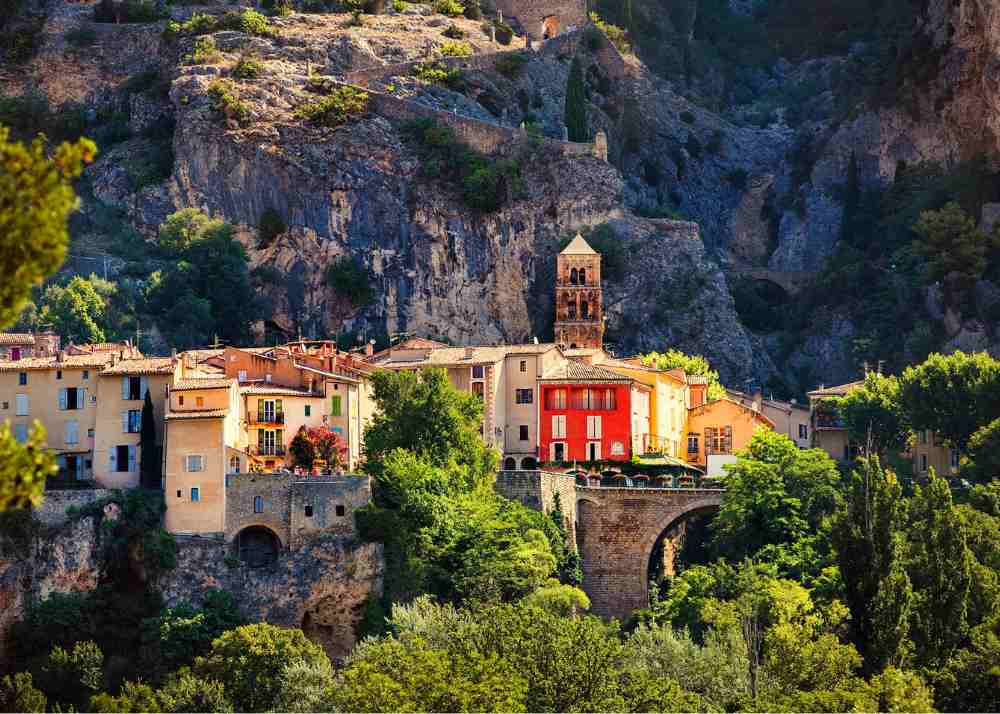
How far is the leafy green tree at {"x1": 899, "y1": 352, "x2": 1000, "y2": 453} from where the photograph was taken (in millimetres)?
99125

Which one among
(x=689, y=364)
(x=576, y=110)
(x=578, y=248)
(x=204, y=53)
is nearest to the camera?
(x=689, y=364)

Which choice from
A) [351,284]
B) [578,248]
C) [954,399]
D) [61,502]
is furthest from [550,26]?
[61,502]

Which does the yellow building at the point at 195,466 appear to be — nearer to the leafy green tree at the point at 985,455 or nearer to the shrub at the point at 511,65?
the leafy green tree at the point at 985,455

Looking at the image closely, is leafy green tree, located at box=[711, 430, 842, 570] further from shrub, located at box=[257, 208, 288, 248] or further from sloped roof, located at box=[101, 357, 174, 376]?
shrub, located at box=[257, 208, 288, 248]

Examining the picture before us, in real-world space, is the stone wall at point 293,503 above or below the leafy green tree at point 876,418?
below

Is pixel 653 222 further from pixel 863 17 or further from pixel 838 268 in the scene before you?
pixel 863 17

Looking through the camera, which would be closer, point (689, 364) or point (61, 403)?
point (61, 403)

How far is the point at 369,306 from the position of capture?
370 feet

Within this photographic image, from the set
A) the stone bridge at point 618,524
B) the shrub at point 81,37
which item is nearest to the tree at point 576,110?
the shrub at point 81,37

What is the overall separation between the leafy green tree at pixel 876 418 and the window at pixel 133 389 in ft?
107

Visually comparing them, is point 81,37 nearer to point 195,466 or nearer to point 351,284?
point 351,284

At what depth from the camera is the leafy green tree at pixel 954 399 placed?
325ft

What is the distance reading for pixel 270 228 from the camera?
11438cm

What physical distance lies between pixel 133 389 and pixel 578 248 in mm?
37323
